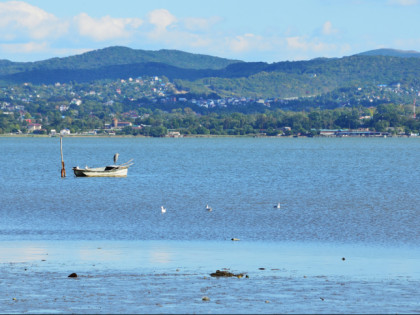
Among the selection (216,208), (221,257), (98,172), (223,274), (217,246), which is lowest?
(98,172)

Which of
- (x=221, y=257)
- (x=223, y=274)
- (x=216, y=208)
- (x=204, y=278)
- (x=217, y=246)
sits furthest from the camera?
(x=216, y=208)

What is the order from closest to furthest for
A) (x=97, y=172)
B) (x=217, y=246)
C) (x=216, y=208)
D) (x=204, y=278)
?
(x=204, y=278), (x=217, y=246), (x=216, y=208), (x=97, y=172)

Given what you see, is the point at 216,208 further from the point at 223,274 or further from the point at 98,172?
the point at 98,172

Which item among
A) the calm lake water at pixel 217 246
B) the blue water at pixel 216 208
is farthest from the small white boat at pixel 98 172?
the calm lake water at pixel 217 246

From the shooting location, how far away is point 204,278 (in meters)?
27.6

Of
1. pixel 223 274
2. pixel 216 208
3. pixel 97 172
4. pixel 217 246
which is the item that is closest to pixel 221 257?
pixel 217 246

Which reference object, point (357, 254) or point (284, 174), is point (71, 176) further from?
point (357, 254)

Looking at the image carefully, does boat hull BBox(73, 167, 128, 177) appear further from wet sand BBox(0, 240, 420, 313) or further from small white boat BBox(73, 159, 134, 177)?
wet sand BBox(0, 240, 420, 313)

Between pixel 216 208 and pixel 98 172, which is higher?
pixel 216 208

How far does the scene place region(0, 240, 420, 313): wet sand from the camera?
23.3 meters

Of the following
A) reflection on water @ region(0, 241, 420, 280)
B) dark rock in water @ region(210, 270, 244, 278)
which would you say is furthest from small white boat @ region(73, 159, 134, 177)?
dark rock in water @ region(210, 270, 244, 278)

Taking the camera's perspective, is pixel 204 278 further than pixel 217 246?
No

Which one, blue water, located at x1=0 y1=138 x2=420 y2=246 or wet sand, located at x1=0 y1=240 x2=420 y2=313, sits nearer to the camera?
wet sand, located at x1=0 y1=240 x2=420 y2=313

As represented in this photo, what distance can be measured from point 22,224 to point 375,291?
2648 cm
